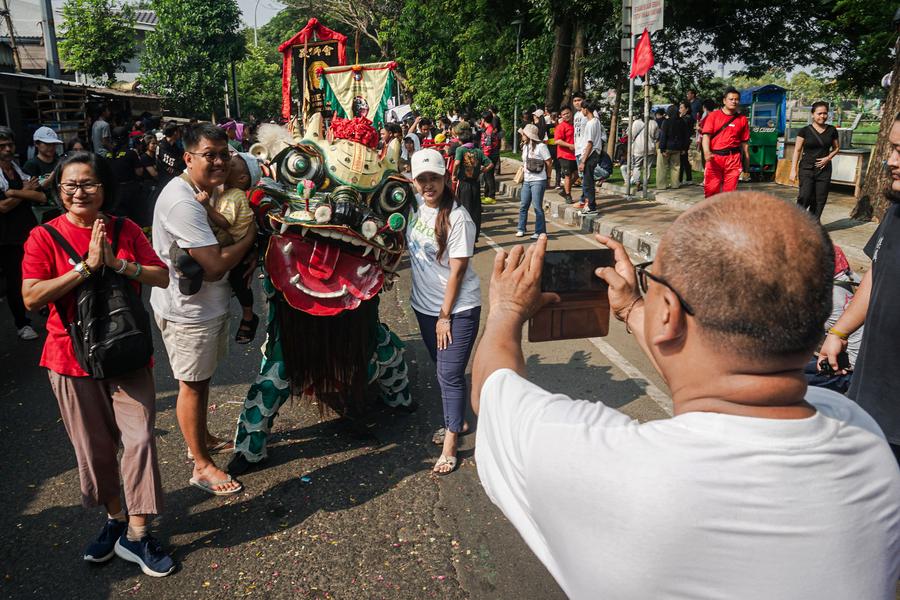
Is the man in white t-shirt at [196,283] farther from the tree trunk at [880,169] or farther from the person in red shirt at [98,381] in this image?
the tree trunk at [880,169]

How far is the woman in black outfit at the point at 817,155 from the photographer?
29.5 ft

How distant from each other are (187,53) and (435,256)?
30062mm

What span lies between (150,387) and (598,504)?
2.50 meters

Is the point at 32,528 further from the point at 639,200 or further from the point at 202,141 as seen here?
the point at 639,200

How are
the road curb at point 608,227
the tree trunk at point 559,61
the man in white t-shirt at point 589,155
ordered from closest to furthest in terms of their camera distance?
the road curb at point 608,227 → the man in white t-shirt at point 589,155 → the tree trunk at point 559,61

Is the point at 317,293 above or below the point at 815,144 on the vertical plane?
below

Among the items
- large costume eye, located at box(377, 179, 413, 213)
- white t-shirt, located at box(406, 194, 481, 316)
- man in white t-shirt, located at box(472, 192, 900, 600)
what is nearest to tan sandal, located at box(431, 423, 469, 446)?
white t-shirt, located at box(406, 194, 481, 316)

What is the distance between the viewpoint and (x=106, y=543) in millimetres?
3111

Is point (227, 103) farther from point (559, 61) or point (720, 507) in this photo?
point (720, 507)

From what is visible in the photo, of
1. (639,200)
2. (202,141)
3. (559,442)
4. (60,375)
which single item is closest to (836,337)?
(559,442)

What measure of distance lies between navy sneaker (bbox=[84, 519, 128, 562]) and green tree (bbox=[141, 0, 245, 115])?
30.2 m

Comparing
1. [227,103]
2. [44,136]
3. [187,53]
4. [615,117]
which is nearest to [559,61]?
[615,117]

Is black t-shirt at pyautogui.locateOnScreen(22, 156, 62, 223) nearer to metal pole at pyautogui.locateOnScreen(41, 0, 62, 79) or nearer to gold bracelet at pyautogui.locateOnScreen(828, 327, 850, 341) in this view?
gold bracelet at pyautogui.locateOnScreen(828, 327, 850, 341)

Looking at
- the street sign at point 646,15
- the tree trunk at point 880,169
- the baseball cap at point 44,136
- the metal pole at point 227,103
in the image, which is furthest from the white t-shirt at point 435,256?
the metal pole at point 227,103
